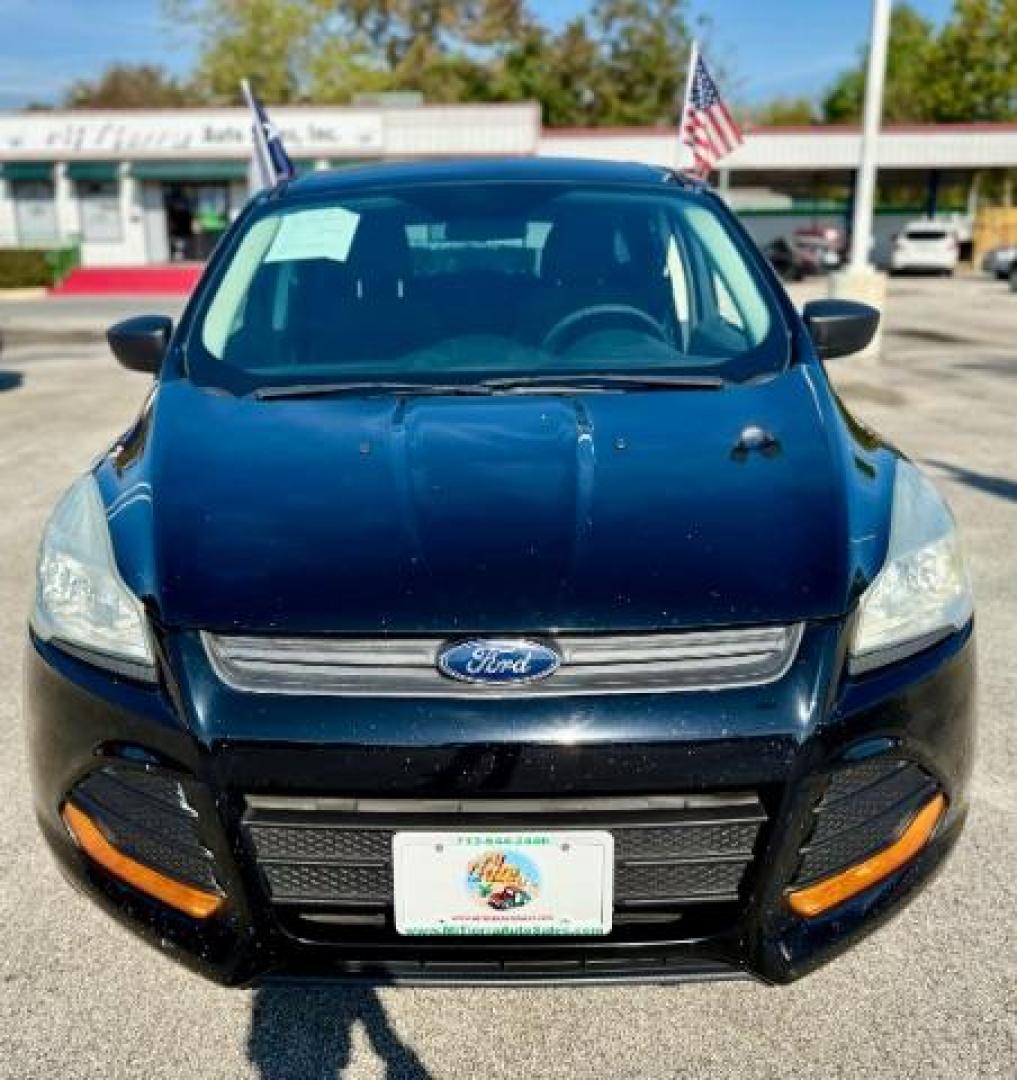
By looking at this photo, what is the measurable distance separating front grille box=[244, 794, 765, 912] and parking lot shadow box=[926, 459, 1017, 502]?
5.09 meters

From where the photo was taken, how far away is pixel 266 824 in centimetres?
176

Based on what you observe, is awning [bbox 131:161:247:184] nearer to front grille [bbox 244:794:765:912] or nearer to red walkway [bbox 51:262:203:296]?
red walkway [bbox 51:262:203:296]

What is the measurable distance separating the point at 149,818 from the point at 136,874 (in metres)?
0.13

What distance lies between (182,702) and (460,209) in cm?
189

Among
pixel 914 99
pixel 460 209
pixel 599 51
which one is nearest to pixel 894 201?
pixel 914 99

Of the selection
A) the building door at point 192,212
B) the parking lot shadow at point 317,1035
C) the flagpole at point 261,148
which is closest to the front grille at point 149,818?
the parking lot shadow at point 317,1035

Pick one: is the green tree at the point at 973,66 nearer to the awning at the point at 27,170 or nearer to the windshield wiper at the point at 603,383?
the awning at the point at 27,170

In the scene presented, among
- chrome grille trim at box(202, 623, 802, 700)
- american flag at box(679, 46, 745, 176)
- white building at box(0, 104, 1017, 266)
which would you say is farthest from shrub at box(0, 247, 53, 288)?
chrome grille trim at box(202, 623, 802, 700)

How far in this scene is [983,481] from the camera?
21.9 ft

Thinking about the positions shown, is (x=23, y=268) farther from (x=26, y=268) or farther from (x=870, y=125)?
(x=870, y=125)

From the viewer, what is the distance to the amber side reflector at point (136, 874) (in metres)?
1.85

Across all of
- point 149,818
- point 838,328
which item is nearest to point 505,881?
point 149,818

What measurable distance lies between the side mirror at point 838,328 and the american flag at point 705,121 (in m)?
9.77

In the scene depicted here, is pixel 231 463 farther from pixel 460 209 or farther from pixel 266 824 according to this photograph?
pixel 460 209
